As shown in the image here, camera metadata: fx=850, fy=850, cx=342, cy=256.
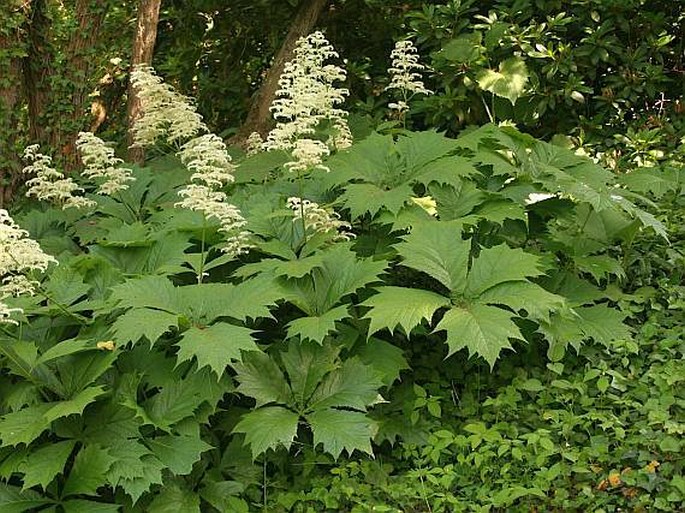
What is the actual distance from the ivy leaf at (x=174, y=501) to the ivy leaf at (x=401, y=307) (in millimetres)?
982

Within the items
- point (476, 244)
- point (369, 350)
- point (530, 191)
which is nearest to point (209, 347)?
point (369, 350)

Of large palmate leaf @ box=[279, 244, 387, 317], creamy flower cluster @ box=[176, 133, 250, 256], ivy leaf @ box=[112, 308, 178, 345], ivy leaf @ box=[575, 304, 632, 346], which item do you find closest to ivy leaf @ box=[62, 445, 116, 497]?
ivy leaf @ box=[112, 308, 178, 345]

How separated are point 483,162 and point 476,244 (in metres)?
0.43

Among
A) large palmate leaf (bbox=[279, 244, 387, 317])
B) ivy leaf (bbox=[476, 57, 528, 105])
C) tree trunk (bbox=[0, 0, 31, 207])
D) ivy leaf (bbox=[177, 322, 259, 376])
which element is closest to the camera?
ivy leaf (bbox=[177, 322, 259, 376])

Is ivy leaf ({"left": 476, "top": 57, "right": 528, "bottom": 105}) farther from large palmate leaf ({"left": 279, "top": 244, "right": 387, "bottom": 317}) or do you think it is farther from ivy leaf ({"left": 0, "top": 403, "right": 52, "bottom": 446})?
ivy leaf ({"left": 0, "top": 403, "right": 52, "bottom": 446})

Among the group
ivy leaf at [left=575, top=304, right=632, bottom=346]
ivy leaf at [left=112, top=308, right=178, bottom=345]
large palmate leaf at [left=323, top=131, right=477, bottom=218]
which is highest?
ivy leaf at [left=112, top=308, right=178, bottom=345]

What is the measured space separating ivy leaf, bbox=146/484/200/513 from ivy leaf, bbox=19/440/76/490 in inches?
15.5

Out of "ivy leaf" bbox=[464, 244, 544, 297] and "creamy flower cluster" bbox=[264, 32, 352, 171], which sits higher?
"creamy flower cluster" bbox=[264, 32, 352, 171]

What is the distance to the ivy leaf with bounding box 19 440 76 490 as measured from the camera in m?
3.18

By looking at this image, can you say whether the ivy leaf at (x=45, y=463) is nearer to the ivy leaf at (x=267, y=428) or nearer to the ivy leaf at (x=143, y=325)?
the ivy leaf at (x=143, y=325)

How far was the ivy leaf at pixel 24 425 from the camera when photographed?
126 inches

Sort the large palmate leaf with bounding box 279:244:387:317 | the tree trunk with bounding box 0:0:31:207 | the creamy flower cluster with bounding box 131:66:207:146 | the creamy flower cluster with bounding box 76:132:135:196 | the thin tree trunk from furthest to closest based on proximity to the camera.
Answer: the thin tree trunk, the tree trunk with bounding box 0:0:31:207, the creamy flower cluster with bounding box 131:66:207:146, the creamy flower cluster with bounding box 76:132:135:196, the large palmate leaf with bounding box 279:244:387:317

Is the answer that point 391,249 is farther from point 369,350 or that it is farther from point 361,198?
point 369,350

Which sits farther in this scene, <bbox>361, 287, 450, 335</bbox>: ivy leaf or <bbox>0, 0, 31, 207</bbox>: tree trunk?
<bbox>0, 0, 31, 207</bbox>: tree trunk
